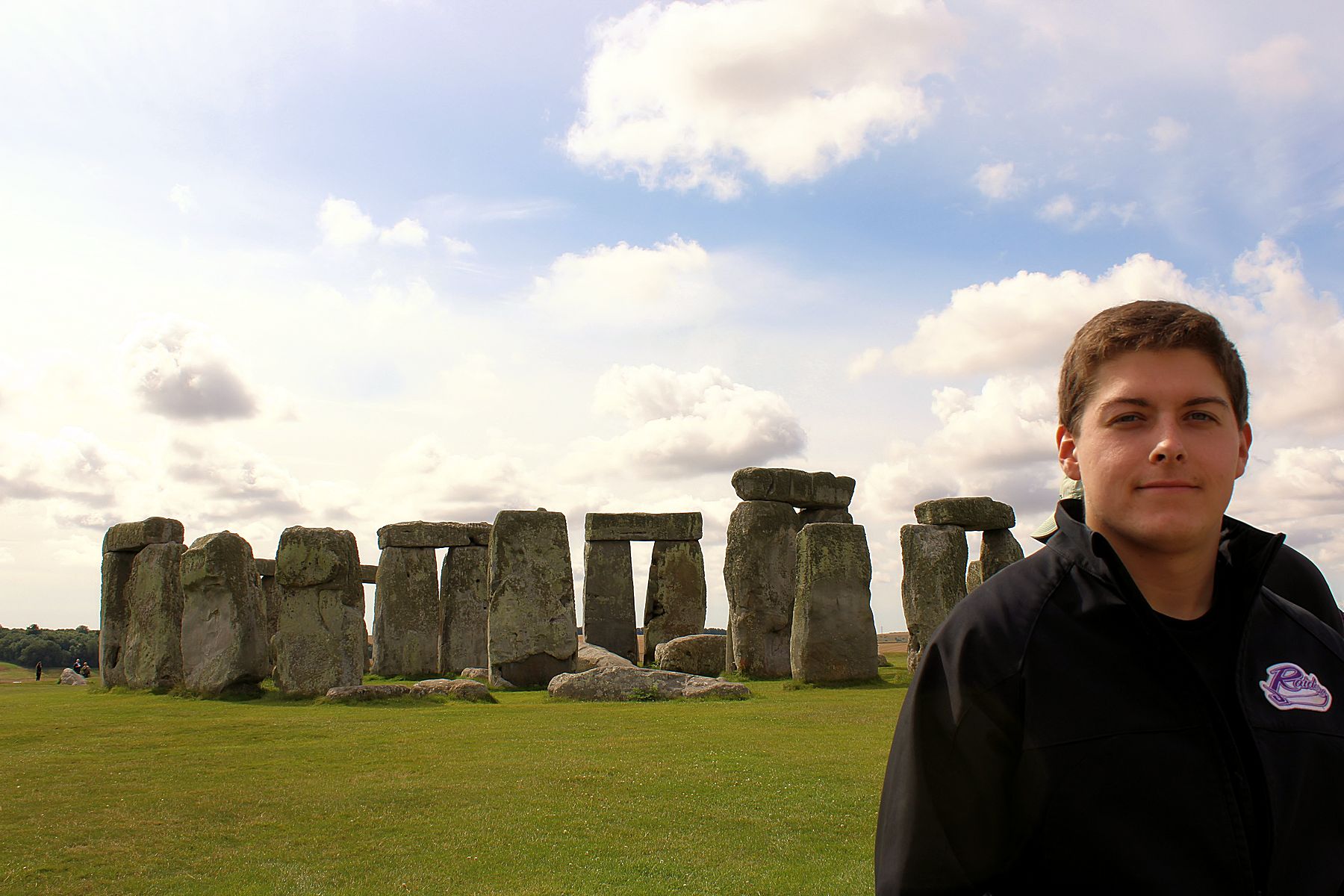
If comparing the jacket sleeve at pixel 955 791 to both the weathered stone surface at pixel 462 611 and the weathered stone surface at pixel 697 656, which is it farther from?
the weathered stone surface at pixel 462 611

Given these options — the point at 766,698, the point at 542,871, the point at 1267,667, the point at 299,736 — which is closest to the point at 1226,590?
the point at 1267,667

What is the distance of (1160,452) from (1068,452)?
0.29m

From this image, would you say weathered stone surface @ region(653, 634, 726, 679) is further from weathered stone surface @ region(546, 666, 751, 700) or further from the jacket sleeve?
the jacket sleeve

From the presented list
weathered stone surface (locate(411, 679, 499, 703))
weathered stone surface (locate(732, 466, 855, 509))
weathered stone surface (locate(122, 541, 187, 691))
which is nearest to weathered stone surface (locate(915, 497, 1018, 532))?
weathered stone surface (locate(732, 466, 855, 509))

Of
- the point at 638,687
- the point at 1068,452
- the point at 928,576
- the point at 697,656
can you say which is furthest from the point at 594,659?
the point at 1068,452

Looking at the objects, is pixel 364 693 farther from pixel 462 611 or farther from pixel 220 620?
pixel 462 611

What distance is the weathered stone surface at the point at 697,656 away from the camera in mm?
16297

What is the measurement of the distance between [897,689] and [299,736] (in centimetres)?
764

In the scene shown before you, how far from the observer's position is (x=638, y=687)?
12.5 metres

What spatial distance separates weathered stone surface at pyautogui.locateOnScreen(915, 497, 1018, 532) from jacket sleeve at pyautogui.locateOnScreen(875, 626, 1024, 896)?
15.8m

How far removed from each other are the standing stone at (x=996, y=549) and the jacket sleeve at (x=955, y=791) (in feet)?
52.6

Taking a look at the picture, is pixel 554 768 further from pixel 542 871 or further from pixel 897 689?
pixel 897 689

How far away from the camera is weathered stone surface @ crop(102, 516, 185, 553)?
16688 millimetres

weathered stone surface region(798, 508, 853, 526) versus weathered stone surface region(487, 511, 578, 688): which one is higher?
weathered stone surface region(798, 508, 853, 526)
